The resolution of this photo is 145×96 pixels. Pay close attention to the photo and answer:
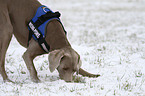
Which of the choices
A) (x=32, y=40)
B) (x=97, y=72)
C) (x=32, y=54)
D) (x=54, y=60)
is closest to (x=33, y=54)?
(x=32, y=54)

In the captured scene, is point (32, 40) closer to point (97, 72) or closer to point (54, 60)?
point (54, 60)

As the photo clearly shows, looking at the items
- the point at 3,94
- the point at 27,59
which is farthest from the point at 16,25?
Answer: the point at 3,94

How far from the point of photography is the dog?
141 inches

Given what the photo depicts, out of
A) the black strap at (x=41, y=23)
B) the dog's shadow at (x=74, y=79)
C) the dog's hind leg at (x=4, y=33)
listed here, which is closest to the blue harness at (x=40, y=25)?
the black strap at (x=41, y=23)

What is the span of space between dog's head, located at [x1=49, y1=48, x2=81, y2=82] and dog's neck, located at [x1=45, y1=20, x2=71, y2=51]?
188 mm

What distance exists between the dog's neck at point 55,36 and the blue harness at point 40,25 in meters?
0.08

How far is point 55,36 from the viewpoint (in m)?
3.89

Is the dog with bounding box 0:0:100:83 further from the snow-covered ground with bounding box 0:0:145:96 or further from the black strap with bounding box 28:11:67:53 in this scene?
the snow-covered ground with bounding box 0:0:145:96

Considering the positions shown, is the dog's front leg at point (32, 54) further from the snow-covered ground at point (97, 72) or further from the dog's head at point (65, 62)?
the dog's head at point (65, 62)

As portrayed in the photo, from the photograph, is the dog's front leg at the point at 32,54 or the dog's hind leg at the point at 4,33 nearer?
the dog's front leg at the point at 32,54

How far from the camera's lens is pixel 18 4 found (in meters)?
4.30

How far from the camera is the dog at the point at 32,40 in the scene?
3.58 meters

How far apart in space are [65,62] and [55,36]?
0.61 m

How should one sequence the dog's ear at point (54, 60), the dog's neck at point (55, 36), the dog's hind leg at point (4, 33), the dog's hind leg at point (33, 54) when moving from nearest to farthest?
the dog's ear at point (54, 60) < the dog's neck at point (55, 36) < the dog's hind leg at point (33, 54) < the dog's hind leg at point (4, 33)
